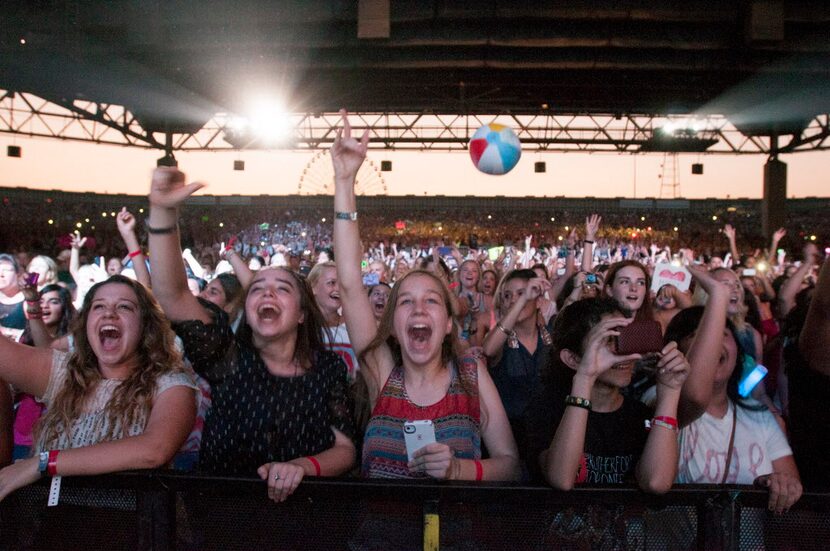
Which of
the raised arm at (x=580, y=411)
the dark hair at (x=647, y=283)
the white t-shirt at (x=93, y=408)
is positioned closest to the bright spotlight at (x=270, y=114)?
the dark hair at (x=647, y=283)

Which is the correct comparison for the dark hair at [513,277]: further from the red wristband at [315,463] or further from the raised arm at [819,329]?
the red wristband at [315,463]

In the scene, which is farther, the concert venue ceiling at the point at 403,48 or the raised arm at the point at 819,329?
the concert venue ceiling at the point at 403,48

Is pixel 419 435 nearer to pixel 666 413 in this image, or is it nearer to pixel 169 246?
pixel 666 413

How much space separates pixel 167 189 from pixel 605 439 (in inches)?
75.0

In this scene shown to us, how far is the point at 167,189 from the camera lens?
2.72m

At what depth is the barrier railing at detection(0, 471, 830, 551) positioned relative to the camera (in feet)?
5.94

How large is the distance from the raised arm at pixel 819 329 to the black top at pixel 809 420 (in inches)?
2.2

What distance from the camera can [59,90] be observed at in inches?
552

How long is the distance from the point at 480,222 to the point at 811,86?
29.7m

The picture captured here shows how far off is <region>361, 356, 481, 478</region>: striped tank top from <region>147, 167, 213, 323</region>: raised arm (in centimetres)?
90

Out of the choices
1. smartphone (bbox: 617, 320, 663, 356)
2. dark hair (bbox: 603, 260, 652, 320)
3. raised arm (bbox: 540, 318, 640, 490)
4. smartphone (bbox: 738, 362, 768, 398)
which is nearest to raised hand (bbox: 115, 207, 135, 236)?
raised arm (bbox: 540, 318, 640, 490)

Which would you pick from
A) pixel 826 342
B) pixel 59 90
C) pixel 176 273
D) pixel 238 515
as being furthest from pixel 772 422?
pixel 59 90

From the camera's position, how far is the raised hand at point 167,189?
2688mm

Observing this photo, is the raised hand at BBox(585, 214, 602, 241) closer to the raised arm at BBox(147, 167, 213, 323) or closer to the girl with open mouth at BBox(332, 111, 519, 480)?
the girl with open mouth at BBox(332, 111, 519, 480)
